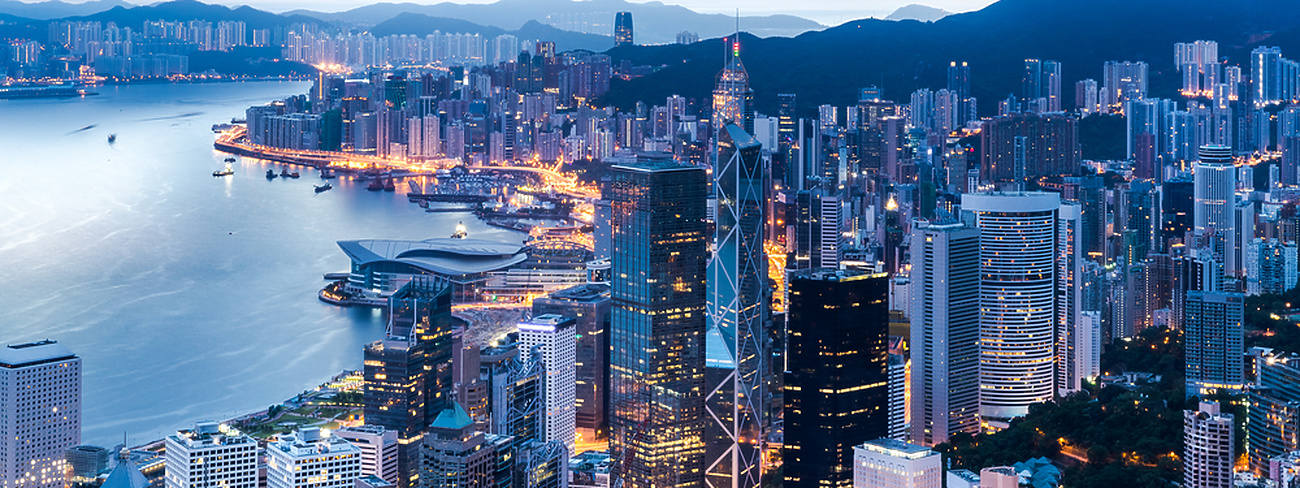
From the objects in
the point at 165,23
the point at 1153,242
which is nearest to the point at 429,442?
the point at 1153,242

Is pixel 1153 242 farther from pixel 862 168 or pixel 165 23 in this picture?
pixel 165 23

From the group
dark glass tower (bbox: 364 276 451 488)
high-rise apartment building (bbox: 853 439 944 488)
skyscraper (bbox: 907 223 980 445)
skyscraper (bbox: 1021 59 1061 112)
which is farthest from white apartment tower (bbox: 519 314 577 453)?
skyscraper (bbox: 1021 59 1061 112)

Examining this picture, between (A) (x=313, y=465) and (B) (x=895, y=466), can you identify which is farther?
(B) (x=895, y=466)

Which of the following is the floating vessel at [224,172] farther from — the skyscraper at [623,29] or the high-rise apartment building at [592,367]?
the high-rise apartment building at [592,367]

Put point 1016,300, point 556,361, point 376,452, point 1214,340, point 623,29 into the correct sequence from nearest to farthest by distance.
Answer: point 376,452
point 556,361
point 1214,340
point 1016,300
point 623,29

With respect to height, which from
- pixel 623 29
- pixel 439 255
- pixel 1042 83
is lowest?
pixel 439 255

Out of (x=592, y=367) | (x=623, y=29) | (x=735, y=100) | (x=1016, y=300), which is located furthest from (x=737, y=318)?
(x=623, y=29)

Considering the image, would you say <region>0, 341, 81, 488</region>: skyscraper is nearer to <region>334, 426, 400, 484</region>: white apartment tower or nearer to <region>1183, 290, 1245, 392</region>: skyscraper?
<region>334, 426, 400, 484</region>: white apartment tower

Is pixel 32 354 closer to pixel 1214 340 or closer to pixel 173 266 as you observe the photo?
pixel 173 266
